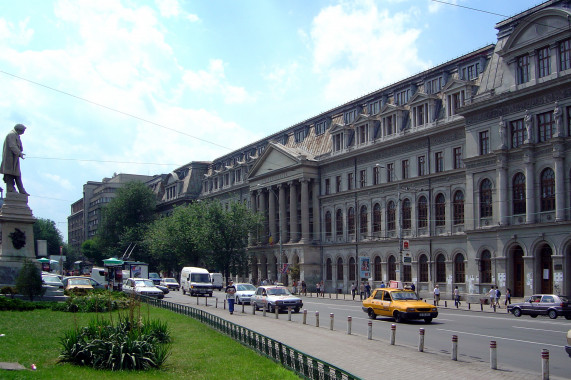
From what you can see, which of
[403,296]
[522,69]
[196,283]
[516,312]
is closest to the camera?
[403,296]

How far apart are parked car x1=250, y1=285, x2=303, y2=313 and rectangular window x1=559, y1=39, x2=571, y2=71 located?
2439cm

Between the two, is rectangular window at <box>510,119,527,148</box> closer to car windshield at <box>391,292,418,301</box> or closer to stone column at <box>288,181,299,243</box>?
car windshield at <box>391,292,418,301</box>

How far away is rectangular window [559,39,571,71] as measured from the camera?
4025cm

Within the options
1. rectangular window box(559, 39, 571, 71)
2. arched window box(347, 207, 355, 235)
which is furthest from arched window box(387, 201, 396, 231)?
rectangular window box(559, 39, 571, 71)

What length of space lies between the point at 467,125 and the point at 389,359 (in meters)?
35.4

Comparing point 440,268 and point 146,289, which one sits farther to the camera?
point 440,268

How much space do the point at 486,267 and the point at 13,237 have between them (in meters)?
34.6

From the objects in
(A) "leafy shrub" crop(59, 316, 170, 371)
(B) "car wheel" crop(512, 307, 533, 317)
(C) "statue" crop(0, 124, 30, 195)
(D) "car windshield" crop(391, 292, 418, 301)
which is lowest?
(B) "car wheel" crop(512, 307, 533, 317)

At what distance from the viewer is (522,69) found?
144 feet

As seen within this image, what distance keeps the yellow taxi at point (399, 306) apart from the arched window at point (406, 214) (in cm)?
2774

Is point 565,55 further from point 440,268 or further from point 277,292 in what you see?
point 277,292

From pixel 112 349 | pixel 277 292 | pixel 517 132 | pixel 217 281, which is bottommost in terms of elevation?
pixel 217 281

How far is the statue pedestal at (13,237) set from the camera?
2942 cm

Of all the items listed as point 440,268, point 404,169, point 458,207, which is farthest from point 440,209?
point 404,169
